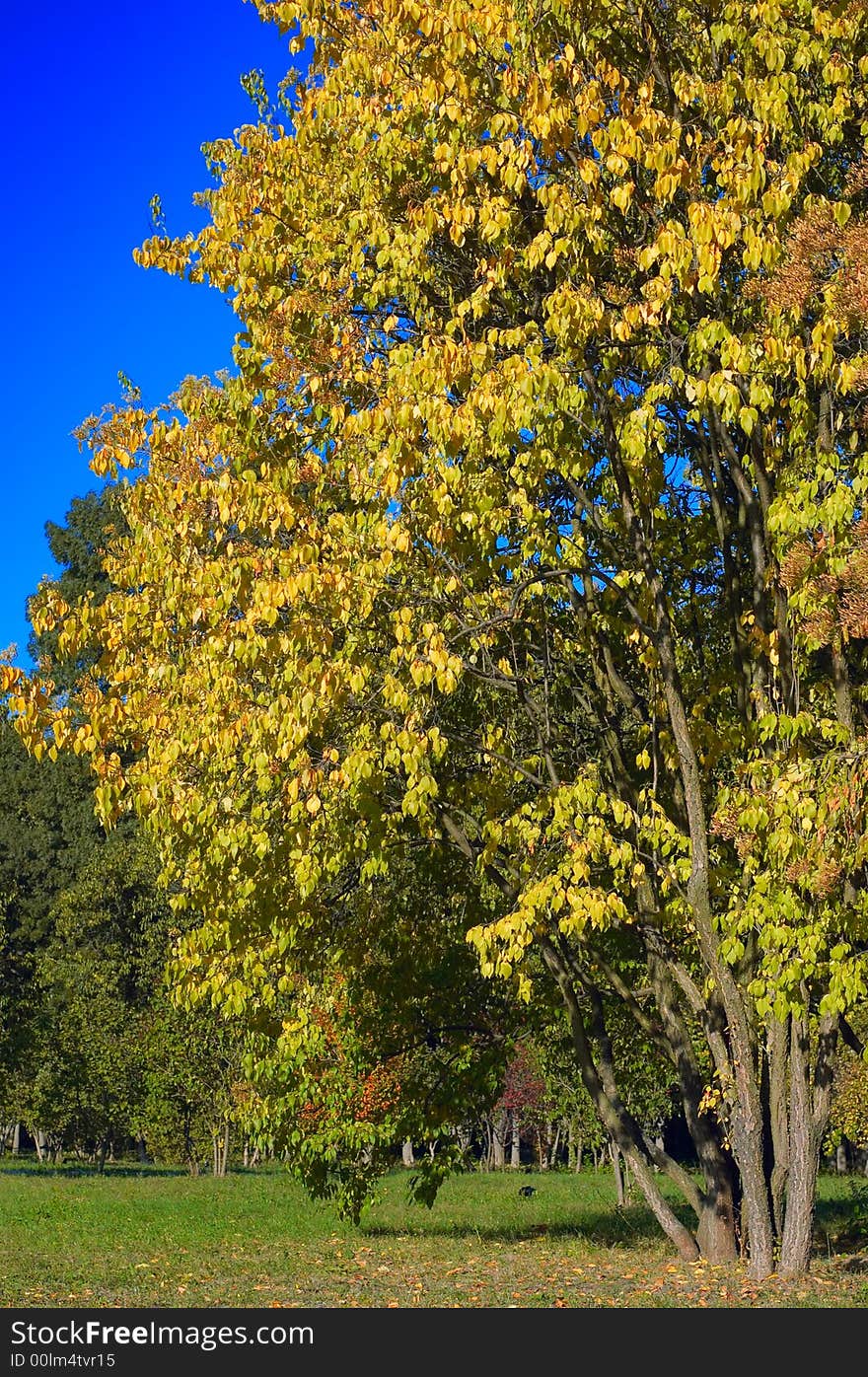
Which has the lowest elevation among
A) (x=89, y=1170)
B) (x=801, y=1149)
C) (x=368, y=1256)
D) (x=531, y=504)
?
(x=89, y=1170)

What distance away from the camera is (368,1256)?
12773 millimetres

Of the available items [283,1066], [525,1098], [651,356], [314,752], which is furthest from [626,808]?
[525,1098]

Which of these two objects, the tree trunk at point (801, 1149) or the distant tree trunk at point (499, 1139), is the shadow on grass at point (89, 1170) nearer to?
the distant tree trunk at point (499, 1139)

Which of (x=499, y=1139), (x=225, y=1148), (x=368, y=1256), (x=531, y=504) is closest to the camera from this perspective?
(x=531, y=504)

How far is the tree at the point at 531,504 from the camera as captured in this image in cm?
799

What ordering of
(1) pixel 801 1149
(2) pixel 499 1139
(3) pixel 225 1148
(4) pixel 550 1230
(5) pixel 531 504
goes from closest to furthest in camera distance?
(5) pixel 531 504 → (1) pixel 801 1149 → (4) pixel 550 1230 → (3) pixel 225 1148 → (2) pixel 499 1139

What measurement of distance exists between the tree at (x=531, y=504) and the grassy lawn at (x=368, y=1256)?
1.02 m

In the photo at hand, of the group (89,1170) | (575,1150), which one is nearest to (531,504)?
(89,1170)

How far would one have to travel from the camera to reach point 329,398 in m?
9.36

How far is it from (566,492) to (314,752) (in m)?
3.40

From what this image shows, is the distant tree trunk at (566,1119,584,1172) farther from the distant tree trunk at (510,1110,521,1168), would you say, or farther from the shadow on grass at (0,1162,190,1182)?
the shadow on grass at (0,1162,190,1182)

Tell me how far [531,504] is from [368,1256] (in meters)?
8.04

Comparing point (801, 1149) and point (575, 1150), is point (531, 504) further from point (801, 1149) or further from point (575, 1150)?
point (575, 1150)

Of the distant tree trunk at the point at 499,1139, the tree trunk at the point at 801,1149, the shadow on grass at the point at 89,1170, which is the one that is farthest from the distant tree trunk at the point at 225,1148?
the tree trunk at the point at 801,1149
